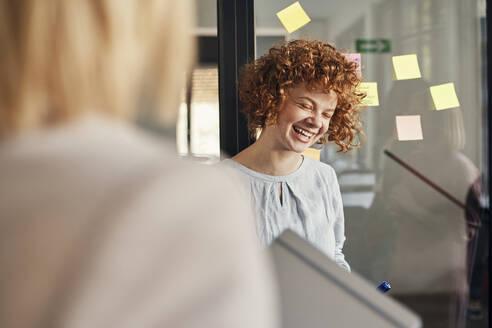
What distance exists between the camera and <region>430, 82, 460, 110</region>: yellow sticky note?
2227 millimetres

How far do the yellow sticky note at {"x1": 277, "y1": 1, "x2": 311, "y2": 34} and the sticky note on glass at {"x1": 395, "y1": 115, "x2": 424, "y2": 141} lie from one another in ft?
1.84

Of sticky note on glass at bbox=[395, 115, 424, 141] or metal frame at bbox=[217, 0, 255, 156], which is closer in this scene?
metal frame at bbox=[217, 0, 255, 156]

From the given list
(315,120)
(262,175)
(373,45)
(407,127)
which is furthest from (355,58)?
(262,175)

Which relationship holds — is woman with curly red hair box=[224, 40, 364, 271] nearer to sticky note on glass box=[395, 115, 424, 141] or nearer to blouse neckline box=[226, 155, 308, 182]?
blouse neckline box=[226, 155, 308, 182]

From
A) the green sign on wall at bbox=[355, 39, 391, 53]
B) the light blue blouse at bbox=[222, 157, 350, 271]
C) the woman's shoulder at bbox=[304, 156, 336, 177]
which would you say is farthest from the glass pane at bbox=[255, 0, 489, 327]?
the light blue blouse at bbox=[222, 157, 350, 271]

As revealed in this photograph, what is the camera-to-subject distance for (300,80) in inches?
67.6

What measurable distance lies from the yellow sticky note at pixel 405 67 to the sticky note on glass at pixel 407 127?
0.54 feet

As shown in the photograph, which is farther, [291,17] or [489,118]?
[489,118]

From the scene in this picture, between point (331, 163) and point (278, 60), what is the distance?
1.84 feet

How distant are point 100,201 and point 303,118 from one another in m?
1.41

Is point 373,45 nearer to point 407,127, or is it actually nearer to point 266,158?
point 407,127

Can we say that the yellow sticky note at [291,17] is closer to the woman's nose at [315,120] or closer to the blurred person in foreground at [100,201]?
the woman's nose at [315,120]

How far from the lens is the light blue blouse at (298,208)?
1675 millimetres

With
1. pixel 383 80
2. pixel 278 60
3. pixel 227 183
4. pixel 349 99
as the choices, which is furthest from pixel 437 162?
pixel 227 183
